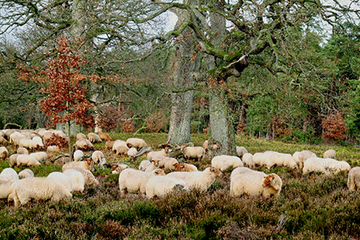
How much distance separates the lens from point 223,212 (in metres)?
6.04

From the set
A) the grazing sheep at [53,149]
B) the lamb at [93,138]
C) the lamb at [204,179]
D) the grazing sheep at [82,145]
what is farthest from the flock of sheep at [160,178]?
the lamb at [93,138]

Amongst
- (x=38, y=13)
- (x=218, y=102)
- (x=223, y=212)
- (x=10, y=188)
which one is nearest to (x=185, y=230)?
(x=223, y=212)

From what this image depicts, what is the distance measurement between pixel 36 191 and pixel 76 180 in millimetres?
1772

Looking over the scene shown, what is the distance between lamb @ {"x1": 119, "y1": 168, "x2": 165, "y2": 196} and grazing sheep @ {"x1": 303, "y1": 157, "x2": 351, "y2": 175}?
5.41 m

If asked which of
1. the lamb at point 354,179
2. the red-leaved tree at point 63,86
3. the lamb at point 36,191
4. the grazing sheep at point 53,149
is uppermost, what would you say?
the red-leaved tree at point 63,86

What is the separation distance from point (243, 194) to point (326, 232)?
8.84 ft

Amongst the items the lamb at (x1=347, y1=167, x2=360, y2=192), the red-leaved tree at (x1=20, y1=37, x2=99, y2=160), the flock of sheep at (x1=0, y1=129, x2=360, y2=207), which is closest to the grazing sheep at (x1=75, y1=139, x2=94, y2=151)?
the flock of sheep at (x1=0, y1=129, x2=360, y2=207)

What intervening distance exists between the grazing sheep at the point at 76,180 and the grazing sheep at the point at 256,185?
3895mm

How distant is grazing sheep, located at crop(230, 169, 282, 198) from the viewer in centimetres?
743

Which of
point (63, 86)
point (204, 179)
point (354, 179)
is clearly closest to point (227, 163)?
point (204, 179)

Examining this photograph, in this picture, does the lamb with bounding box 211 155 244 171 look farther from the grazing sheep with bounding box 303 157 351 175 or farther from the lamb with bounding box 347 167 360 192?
the lamb with bounding box 347 167 360 192

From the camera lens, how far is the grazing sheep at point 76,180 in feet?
27.9

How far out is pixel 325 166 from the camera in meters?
10.8

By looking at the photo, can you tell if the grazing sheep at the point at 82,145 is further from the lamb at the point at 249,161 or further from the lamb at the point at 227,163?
the lamb at the point at 249,161
